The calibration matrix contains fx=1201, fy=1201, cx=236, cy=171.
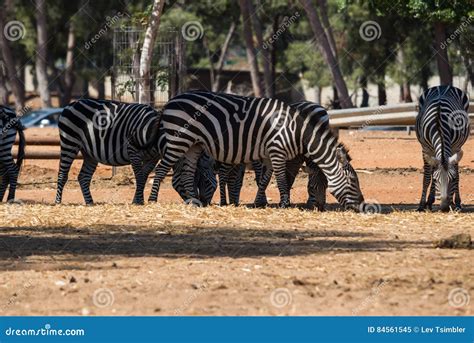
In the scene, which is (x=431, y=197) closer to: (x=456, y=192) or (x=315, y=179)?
(x=456, y=192)

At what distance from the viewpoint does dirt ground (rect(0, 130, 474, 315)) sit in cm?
1000

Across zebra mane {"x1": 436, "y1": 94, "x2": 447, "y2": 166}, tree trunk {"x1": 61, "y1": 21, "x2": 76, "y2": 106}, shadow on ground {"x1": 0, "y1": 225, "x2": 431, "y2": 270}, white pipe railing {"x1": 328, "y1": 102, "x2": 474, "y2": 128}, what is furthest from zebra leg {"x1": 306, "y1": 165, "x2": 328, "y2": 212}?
tree trunk {"x1": 61, "y1": 21, "x2": 76, "y2": 106}

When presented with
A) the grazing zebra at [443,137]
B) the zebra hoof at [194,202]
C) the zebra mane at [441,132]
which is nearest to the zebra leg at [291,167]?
the zebra hoof at [194,202]

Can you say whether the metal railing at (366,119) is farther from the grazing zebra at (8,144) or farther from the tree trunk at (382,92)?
the tree trunk at (382,92)

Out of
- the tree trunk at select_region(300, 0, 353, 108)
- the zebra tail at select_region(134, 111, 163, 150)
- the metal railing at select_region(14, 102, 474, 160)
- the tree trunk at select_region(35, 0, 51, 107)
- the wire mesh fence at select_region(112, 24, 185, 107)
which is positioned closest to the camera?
the zebra tail at select_region(134, 111, 163, 150)

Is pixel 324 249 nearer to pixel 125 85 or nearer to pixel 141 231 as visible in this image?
pixel 141 231

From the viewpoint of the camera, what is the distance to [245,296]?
10203 mm

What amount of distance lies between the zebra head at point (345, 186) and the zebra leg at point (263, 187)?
4.31 ft

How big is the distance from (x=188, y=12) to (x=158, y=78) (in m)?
34.9

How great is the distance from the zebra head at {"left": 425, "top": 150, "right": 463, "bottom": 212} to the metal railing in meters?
7.77

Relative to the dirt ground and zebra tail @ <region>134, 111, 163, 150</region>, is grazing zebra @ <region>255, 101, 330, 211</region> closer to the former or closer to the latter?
the dirt ground

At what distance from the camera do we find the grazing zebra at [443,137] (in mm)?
17828

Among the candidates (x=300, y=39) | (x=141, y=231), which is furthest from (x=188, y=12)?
(x=141, y=231)

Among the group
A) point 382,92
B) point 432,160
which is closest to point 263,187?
point 432,160
